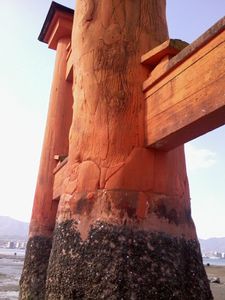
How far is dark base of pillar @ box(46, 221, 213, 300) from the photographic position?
9.26 ft

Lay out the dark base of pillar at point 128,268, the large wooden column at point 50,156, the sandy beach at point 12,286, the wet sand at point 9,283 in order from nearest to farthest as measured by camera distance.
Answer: the dark base of pillar at point 128,268 < the large wooden column at point 50,156 < the wet sand at point 9,283 < the sandy beach at point 12,286

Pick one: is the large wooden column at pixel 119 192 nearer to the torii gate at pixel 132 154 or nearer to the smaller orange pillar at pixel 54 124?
the torii gate at pixel 132 154

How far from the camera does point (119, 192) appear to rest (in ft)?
10.4

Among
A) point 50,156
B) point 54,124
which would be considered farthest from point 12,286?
point 54,124

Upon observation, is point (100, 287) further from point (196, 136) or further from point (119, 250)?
point (196, 136)

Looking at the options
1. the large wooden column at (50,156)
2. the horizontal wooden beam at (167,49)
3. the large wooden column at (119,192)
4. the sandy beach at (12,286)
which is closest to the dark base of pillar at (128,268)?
the large wooden column at (119,192)

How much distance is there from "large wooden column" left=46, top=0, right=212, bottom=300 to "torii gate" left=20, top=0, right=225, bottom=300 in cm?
1

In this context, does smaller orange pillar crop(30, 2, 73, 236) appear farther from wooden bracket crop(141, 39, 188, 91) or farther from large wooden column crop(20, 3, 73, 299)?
wooden bracket crop(141, 39, 188, 91)

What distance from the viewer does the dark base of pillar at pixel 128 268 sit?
2.82m

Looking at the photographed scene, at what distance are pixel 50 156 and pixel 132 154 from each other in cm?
346

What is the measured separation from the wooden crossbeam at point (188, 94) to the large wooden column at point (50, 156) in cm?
328

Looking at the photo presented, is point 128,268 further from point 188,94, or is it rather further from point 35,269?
point 35,269

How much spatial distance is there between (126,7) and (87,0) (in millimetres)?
545

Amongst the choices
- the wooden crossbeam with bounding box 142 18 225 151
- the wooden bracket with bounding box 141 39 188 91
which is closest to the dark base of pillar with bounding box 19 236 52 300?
the wooden crossbeam with bounding box 142 18 225 151
